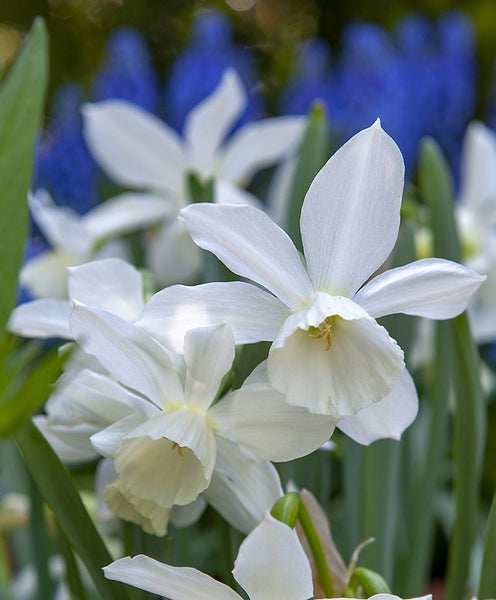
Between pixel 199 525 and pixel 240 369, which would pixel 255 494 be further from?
pixel 199 525

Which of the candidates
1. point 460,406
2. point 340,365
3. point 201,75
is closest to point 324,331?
point 340,365

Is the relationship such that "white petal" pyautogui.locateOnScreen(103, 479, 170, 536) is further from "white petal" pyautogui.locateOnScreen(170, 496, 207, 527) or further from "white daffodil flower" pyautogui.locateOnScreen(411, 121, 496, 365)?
"white daffodil flower" pyautogui.locateOnScreen(411, 121, 496, 365)

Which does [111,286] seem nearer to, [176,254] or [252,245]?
[252,245]

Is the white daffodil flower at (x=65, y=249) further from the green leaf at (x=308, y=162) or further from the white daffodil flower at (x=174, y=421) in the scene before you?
the white daffodil flower at (x=174, y=421)

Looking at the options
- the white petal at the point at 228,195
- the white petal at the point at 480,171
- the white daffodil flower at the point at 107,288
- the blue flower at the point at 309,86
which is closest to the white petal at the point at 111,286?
the white daffodil flower at the point at 107,288

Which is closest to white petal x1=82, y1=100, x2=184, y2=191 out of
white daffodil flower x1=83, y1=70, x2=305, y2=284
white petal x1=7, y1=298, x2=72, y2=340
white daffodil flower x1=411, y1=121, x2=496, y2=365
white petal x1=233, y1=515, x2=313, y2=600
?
white daffodil flower x1=83, y1=70, x2=305, y2=284

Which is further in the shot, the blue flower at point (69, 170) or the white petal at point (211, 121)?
the blue flower at point (69, 170)

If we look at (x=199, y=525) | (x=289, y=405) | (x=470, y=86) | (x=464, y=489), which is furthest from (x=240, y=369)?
(x=470, y=86)
